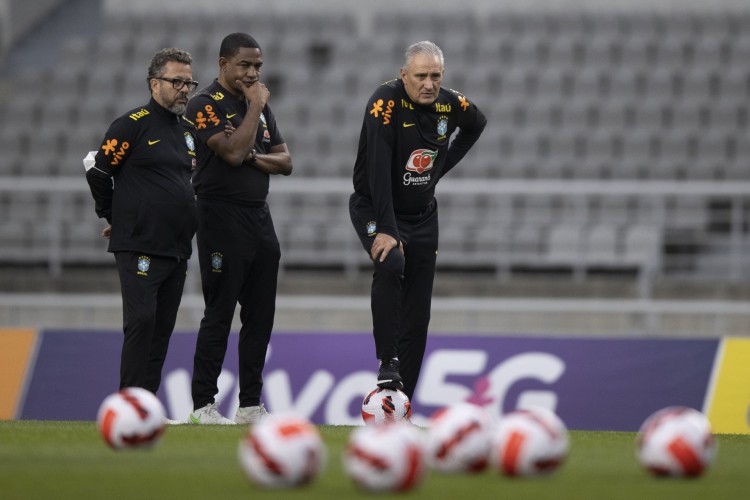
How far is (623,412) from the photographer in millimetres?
10305

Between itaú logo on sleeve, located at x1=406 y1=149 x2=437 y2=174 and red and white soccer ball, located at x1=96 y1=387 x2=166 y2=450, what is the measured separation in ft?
8.18

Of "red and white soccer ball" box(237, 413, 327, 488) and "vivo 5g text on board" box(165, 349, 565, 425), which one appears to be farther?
"vivo 5g text on board" box(165, 349, 565, 425)

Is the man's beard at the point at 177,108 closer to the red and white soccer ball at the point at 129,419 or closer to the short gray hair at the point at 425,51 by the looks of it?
the short gray hair at the point at 425,51

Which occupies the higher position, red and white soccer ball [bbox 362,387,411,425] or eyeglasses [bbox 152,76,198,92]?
eyeglasses [bbox 152,76,198,92]

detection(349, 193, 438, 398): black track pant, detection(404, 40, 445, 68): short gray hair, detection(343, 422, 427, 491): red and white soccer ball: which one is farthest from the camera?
detection(349, 193, 438, 398): black track pant

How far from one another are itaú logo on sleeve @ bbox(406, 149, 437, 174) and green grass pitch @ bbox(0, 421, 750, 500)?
1.88 metres

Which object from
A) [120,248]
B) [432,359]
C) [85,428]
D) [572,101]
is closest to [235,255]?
[120,248]

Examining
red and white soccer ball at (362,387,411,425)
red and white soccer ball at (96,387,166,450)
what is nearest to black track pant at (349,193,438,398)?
red and white soccer ball at (362,387,411,425)

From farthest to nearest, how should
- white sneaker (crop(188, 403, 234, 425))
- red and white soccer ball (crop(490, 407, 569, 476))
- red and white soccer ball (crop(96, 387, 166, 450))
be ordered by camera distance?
1. white sneaker (crop(188, 403, 234, 425))
2. red and white soccer ball (crop(96, 387, 166, 450))
3. red and white soccer ball (crop(490, 407, 569, 476))

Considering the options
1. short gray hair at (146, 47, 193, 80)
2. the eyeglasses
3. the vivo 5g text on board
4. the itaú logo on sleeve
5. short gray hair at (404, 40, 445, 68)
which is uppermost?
short gray hair at (404, 40, 445, 68)

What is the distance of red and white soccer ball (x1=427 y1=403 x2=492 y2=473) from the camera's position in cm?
511

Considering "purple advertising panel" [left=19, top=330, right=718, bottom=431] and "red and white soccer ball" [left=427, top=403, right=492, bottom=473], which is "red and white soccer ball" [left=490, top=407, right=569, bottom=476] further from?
"purple advertising panel" [left=19, top=330, right=718, bottom=431]

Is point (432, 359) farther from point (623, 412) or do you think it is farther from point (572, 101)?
point (572, 101)

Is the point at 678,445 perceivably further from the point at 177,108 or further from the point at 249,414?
the point at 177,108
